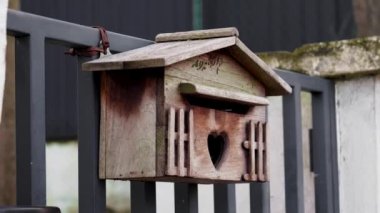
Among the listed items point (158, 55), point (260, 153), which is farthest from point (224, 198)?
point (158, 55)

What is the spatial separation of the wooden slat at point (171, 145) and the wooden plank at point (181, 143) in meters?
0.02

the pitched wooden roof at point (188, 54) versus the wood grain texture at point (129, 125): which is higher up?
the pitched wooden roof at point (188, 54)

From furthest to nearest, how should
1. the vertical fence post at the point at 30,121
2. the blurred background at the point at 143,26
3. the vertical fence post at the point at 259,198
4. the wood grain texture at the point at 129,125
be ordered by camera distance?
the blurred background at the point at 143,26, the vertical fence post at the point at 259,198, the wood grain texture at the point at 129,125, the vertical fence post at the point at 30,121

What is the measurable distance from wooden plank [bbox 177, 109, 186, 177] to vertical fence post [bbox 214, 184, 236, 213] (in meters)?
0.60

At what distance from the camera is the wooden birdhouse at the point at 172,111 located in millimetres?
2277

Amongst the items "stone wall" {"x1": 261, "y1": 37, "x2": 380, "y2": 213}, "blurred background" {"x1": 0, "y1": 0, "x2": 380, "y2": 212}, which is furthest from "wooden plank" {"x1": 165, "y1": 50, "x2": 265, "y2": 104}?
"blurred background" {"x1": 0, "y1": 0, "x2": 380, "y2": 212}

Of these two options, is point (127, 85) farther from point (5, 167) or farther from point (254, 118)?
point (5, 167)

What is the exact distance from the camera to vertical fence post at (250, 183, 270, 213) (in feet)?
10.2

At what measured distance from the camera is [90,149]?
7.71 feet

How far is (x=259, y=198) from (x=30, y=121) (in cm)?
108

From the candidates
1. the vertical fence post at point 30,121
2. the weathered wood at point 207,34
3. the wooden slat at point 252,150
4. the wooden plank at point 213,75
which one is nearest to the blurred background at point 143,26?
the wooden plank at point 213,75

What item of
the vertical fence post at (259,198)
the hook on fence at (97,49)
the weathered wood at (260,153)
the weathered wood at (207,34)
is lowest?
the vertical fence post at (259,198)

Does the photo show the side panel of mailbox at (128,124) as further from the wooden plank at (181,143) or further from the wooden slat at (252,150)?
the wooden slat at (252,150)

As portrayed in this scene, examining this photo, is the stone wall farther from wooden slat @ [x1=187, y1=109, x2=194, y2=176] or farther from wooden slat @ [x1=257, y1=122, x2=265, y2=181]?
wooden slat @ [x1=187, y1=109, x2=194, y2=176]
